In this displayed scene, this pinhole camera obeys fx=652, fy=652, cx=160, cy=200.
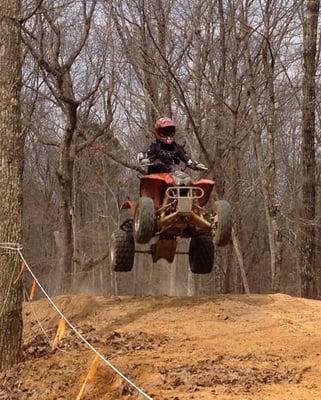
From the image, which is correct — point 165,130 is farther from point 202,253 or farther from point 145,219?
point 202,253

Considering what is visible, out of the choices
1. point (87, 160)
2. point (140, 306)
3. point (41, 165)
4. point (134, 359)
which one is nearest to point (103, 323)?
point (140, 306)

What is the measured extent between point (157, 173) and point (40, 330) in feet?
9.57

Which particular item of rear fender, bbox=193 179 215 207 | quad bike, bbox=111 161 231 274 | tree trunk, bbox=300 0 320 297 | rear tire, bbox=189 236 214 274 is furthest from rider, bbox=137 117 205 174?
tree trunk, bbox=300 0 320 297

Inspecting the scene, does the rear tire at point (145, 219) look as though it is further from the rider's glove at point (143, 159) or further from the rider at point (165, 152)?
the rider at point (165, 152)

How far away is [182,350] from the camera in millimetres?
7176

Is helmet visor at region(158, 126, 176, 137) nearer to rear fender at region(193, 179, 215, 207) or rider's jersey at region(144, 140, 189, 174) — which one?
rider's jersey at region(144, 140, 189, 174)

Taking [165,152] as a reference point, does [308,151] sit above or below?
above

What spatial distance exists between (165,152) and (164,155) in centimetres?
5

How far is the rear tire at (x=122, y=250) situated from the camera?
960 cm

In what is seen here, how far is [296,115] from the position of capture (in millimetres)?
26922

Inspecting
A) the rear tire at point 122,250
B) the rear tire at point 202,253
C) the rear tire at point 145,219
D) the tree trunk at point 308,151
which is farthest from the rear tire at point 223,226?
the tree trunk at point 308,151

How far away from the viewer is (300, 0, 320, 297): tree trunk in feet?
51.6

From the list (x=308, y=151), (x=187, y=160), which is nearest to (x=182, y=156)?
(x=187, y=160)

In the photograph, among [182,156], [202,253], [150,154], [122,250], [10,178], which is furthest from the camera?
[202,253]
